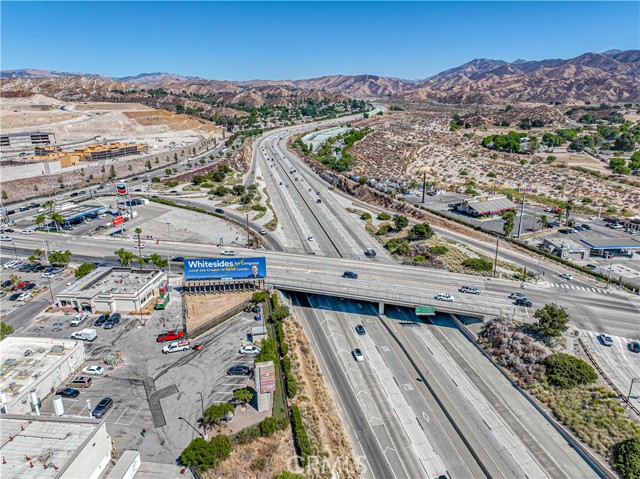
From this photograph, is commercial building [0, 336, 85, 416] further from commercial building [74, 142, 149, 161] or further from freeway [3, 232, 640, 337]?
commercial building [74, 142, 149, 161]

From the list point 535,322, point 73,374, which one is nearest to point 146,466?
point 73,374

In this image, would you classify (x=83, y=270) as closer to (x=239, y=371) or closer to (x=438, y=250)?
(x=239, y=371)

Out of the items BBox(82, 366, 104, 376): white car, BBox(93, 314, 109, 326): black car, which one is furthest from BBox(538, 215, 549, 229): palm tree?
BBox(82, 366, 104, 376): white car

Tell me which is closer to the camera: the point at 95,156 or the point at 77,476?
the point at 77,476

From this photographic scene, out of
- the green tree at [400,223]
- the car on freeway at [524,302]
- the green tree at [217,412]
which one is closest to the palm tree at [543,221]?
the green tree at [400,223]

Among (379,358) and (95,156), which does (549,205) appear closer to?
(379,358)

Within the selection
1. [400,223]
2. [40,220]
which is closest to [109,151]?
[40,220]

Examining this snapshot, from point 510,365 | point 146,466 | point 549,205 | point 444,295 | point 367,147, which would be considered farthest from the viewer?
point 367,147
